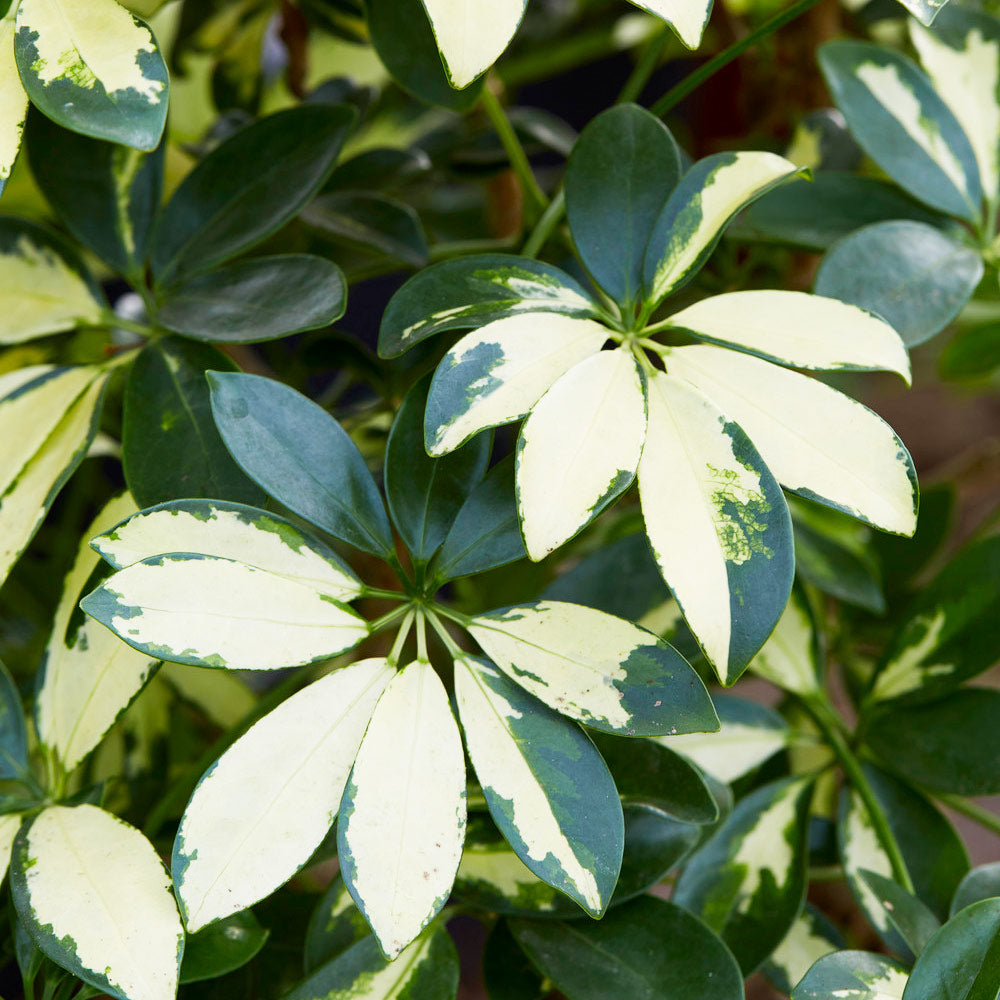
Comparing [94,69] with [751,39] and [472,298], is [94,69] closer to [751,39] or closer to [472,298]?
[472,298]

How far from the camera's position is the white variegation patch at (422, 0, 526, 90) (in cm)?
37

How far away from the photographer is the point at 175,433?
45 cm

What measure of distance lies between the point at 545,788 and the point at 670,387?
0.57 ft

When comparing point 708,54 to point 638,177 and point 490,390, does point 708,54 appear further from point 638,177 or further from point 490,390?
point 490,390

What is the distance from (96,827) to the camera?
0.42 m

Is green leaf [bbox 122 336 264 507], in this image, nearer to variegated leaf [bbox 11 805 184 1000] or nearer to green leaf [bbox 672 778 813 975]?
variegated leaf [bbox 11 805 184 1000]

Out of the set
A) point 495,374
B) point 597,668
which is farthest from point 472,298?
point 597,668

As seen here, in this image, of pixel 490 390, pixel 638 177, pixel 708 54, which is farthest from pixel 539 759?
pixel 708 54

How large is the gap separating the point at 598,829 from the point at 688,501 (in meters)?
0.13

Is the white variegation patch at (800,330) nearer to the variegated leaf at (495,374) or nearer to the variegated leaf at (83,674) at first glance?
the variegated leaf at (495,374)

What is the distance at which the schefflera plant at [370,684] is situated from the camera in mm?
350

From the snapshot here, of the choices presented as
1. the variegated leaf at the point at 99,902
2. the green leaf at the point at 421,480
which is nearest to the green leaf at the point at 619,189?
the green leaf at the point at 421,480

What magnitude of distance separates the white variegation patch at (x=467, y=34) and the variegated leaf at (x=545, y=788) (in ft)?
0.80

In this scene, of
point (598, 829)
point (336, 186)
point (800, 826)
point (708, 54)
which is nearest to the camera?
point (598, 829)
